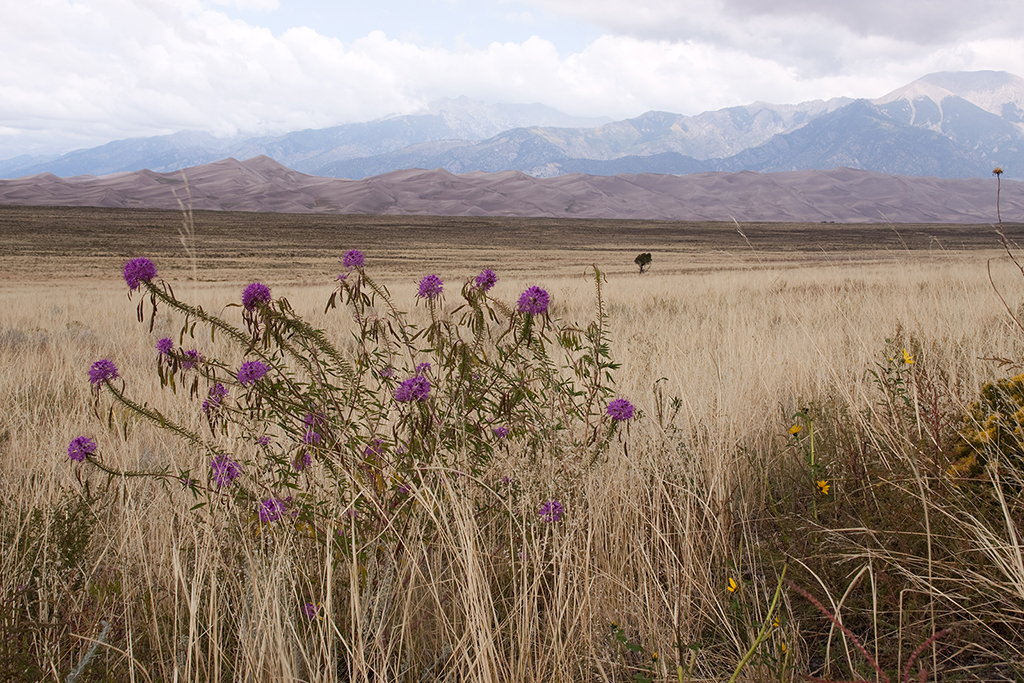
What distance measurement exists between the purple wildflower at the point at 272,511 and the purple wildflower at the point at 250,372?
14.6 inches

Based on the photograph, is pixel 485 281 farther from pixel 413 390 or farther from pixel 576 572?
pixel 576 572

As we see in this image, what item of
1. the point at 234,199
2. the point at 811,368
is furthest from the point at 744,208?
the point at 811,368

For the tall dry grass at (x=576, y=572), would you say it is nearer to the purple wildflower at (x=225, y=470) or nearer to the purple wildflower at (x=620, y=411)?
the purple wildflower at (x=225, y=470)

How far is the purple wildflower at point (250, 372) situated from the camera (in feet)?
5.56

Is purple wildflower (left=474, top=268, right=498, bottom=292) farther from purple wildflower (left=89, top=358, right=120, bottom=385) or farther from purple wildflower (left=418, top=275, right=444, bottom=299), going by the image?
purple wildflower (left=89, top=358, right=120, bottom=385)

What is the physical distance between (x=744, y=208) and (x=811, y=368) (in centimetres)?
14847

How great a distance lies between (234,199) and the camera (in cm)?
11269

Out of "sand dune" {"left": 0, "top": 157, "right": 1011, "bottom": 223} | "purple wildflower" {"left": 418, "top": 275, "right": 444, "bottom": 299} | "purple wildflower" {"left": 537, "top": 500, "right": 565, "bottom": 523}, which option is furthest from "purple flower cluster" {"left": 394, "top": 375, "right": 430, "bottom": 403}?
"sand dune" {"left": 0, "top": 157, "right": 1011, "bottom": 223}

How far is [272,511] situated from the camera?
1826 millimetres

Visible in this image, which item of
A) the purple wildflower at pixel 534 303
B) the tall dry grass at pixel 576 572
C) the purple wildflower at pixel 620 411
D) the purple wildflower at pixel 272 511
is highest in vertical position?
the purple wildflower at pixel 534 303

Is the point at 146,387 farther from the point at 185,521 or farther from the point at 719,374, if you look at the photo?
the point at 719,374

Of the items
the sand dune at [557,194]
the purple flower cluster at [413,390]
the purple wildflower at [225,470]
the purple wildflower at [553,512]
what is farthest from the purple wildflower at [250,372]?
the sand dune at [557,194]

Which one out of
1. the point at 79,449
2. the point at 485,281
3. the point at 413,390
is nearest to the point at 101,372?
the point at 79,449

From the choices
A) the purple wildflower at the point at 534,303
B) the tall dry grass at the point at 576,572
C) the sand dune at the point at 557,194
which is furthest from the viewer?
the sand dune at the point at 557,194
